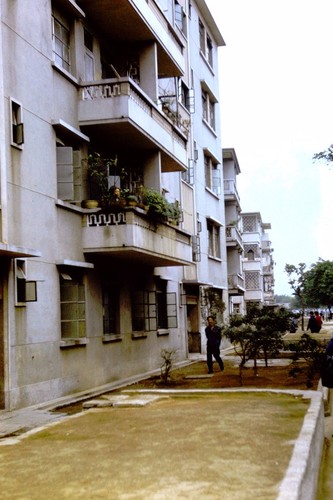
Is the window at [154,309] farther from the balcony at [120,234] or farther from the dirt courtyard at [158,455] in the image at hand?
the dirt courtyard at [158,455]

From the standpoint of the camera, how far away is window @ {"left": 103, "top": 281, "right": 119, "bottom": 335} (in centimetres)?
1772

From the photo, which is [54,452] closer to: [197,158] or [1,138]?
[1,138]

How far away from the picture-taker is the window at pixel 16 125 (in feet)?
42.2

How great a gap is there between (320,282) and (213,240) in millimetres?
47963

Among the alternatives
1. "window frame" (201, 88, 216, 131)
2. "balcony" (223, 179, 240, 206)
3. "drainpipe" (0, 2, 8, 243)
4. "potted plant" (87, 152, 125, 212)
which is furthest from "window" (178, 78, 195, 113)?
"balcony" (223, 179, 240, 206)

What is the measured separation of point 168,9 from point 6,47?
1370cm

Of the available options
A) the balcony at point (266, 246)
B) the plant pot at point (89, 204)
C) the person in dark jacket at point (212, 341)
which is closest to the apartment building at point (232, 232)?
the person in dark jacket at point (212, 341)

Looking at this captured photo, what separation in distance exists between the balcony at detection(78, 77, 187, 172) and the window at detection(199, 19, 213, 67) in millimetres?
14458

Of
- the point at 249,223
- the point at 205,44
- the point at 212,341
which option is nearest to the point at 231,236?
the point at 205,44

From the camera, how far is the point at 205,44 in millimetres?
32875

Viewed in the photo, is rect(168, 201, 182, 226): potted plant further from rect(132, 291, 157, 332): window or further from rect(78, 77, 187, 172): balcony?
rect(132, 291, 157, 332): window

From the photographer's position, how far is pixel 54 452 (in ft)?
24.5

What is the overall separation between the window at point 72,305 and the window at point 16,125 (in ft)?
10.5

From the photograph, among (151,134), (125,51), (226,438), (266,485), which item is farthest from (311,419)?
(125,51)
